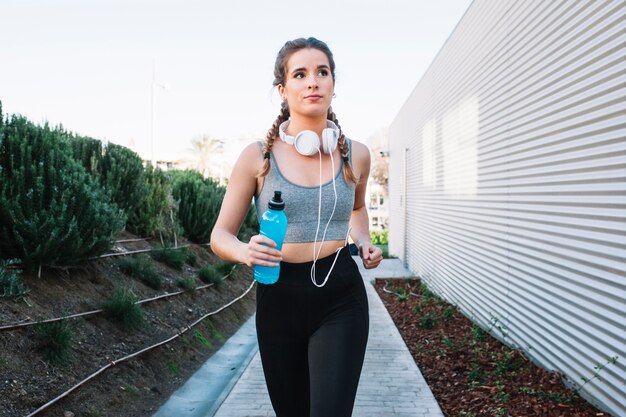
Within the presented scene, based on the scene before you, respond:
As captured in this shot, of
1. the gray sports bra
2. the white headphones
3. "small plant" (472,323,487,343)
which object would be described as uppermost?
the white headphones

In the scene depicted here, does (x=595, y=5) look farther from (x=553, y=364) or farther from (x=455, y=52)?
(x=455, y=52)

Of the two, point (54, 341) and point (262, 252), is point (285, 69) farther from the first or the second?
point (54, 341)

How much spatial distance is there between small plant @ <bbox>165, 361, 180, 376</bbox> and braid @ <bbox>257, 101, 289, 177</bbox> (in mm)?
4110

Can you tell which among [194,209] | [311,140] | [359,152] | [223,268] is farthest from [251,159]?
[194,209]

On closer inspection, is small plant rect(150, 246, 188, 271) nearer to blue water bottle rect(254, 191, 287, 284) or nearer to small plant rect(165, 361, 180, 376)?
small plant rect(165, 361, 180, 376)

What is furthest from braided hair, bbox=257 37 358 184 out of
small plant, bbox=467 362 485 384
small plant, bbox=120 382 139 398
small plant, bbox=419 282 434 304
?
small plant, bbox=419 282 434 304

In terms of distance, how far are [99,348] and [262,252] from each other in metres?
3.88

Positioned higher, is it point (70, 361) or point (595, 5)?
point (595, 5)

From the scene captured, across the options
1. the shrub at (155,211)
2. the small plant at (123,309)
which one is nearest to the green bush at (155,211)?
the shrub at (155,211)

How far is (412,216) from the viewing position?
48.5 feet

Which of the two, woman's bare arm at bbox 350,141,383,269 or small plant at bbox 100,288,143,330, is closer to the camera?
woman's bare arm at bbox 350,141,383,269


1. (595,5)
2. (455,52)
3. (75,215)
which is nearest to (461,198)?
(455,52)

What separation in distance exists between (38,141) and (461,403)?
4981 millimetres

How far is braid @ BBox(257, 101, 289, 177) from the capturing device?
2240mm
